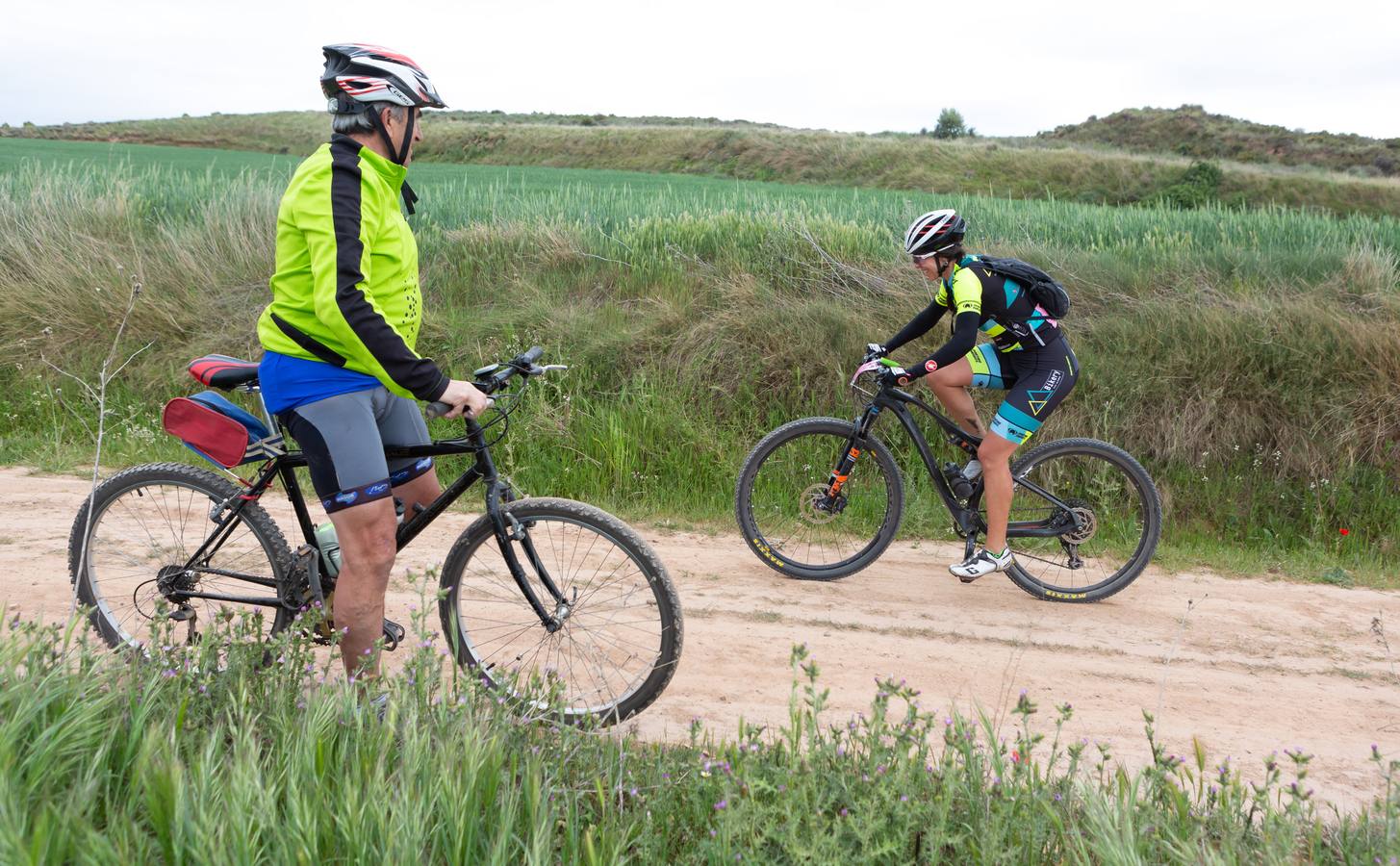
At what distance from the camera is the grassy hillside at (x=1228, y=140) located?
5119cm

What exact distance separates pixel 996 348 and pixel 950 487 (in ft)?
3.10

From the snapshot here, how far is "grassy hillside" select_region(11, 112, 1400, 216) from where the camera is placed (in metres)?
38.9

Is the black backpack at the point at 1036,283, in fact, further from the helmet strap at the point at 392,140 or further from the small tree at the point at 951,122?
the small tree at the point at 951,122

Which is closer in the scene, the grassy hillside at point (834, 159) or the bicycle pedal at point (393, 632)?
the bicycle pedal at point (393, 632)

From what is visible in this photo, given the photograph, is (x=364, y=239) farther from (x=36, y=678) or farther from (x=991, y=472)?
Result: (x=991, y=472)

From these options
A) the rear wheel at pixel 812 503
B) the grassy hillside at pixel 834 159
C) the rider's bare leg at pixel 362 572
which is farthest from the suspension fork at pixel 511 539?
the grassy hillside at pixel 834 159

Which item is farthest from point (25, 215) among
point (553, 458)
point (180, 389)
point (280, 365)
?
point (280, 365)

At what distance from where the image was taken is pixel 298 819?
2383 mm

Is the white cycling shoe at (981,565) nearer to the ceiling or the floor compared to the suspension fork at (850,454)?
nearer to the floor

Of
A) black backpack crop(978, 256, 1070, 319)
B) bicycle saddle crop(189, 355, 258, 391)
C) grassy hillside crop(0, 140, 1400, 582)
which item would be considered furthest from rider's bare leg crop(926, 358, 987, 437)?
bicycle saddle crop(189, 355, 258, 391)

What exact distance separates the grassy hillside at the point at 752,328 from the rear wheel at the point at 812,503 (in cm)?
91

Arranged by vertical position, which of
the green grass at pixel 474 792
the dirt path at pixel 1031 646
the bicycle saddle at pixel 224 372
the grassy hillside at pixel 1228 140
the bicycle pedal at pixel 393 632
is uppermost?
the grassy hillside at pixel 1228 140

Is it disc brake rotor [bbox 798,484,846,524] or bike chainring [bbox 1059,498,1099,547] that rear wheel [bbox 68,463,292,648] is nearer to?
disc brake rotor [bbox 798,484,846,524]

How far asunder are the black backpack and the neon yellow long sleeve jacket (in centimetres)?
378
